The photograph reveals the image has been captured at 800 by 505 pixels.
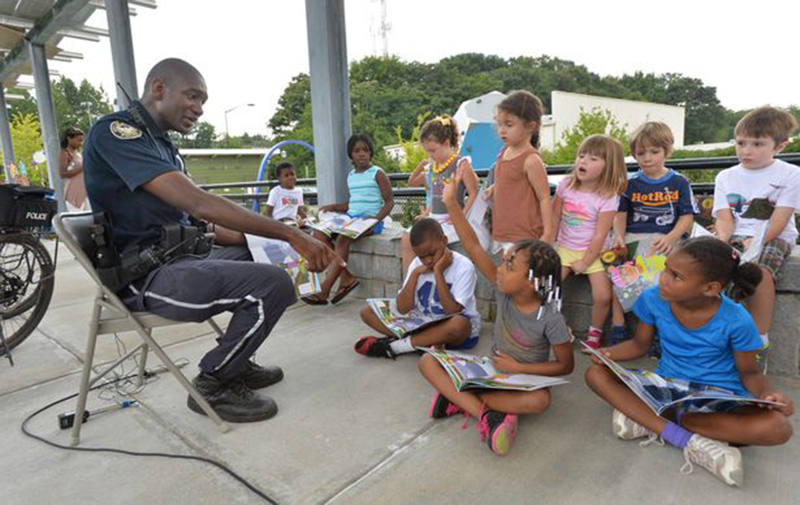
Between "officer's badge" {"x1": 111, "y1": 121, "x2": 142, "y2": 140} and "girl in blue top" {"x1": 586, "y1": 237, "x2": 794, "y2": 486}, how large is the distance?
1940 millimetres

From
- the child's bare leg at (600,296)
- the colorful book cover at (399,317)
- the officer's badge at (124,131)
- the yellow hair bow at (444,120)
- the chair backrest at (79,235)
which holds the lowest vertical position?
the colorful book cover at (399,317)

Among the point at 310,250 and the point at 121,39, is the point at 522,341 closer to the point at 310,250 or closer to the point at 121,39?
the point at 310,250

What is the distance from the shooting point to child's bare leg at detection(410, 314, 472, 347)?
2430 mm

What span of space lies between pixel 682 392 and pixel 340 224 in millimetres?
2549

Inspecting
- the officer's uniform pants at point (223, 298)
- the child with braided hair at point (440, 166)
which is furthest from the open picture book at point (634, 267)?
the officer's uniform pants at point (223, 298)

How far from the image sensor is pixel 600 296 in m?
2.41

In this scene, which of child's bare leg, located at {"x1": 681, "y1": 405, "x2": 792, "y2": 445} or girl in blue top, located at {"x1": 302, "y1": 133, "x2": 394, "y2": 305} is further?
girl in blue top, located at {"x1": 302, "y1": 133, "x2": 394, "y2": 305}

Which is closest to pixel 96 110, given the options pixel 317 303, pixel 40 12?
pixel 40 12

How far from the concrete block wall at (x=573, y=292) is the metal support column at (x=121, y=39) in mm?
3672

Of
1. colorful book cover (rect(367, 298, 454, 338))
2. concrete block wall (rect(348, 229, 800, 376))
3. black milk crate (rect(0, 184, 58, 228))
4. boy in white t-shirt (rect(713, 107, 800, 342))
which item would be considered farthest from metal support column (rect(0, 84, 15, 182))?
boy in white t-shirt (rect(713, 107, 800, 342))

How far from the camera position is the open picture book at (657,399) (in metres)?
1.44

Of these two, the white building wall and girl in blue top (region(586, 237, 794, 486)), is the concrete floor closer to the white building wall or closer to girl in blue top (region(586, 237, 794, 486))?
girl in blue top (region(586, 237, 794, 486))

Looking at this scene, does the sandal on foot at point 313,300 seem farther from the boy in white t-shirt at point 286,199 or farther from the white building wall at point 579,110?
the white building wall at point 579,110

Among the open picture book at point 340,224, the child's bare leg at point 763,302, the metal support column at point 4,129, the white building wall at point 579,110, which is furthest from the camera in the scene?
the white building wall at point 579,110
